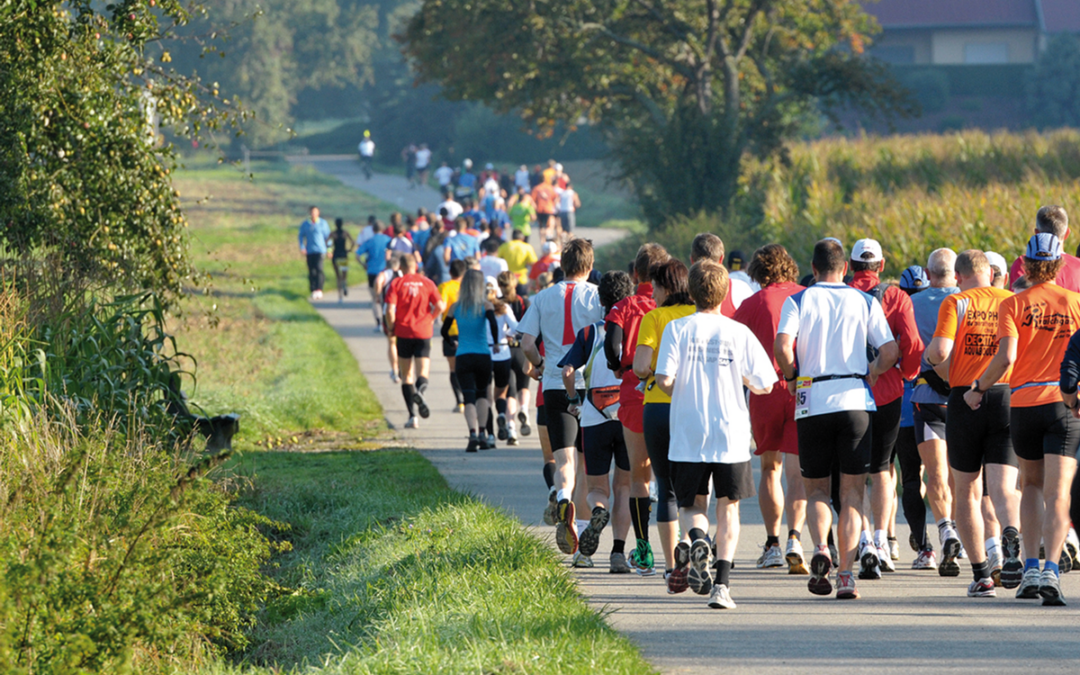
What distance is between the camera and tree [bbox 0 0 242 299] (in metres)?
10.9

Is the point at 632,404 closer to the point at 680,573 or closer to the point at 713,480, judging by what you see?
the point at 713,480

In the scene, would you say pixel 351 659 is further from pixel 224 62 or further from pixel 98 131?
pixel 224 62

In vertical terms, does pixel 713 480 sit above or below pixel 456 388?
above

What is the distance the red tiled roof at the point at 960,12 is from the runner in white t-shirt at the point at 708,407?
180ft

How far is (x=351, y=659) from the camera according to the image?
19.4ft

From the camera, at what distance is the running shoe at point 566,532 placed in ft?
26.3

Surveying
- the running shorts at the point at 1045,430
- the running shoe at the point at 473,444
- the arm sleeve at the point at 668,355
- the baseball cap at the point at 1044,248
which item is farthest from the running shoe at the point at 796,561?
the running shoe at the point at 473,444

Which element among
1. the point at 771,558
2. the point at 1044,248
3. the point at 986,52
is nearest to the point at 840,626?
the point at 771,558

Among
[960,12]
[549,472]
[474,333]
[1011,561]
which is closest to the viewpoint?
[1011,561]

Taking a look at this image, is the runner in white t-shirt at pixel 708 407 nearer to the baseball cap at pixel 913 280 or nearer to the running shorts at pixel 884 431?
the running shorts at pixel 884 431

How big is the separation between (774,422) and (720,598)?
136cm

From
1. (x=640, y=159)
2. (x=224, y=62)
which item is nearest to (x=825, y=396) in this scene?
(x=640, y=159)

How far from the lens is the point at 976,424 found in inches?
289

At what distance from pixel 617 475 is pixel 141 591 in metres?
3.19
